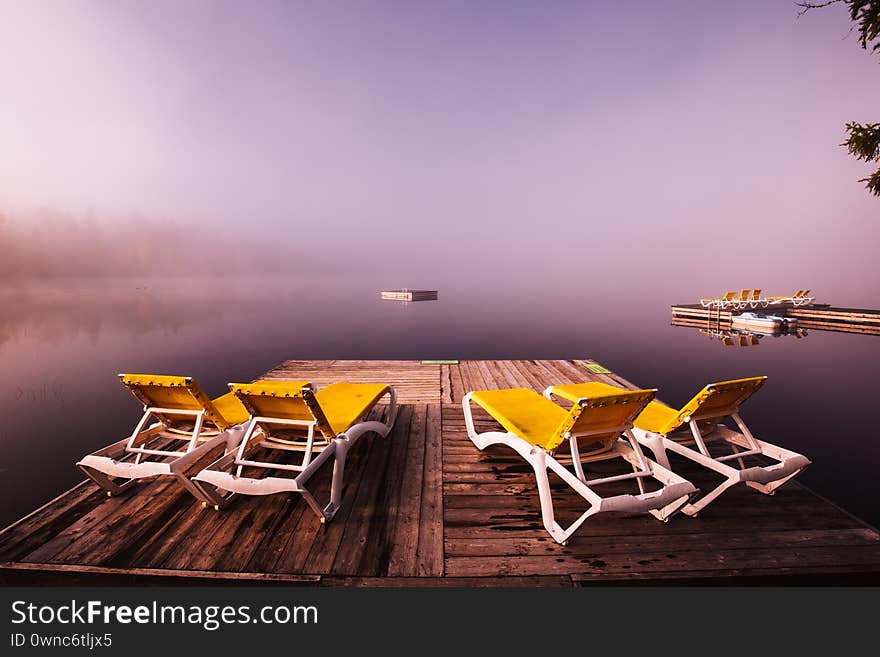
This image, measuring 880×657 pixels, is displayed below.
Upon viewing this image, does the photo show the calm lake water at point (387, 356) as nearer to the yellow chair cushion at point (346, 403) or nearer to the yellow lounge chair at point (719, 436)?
the yellow lounge chair at point (719, 436)

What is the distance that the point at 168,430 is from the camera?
4004 mm

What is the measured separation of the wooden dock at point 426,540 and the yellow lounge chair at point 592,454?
→ 1.07 feet

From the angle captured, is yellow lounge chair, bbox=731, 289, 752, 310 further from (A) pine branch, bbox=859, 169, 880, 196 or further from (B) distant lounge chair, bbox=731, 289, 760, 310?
(A) pine branch, bbox=859, 169, 880, 196

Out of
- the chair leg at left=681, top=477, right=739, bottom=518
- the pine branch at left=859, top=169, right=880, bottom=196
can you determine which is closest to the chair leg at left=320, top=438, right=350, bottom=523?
the chair leg at left=681, top=477, right=739, bottom=518

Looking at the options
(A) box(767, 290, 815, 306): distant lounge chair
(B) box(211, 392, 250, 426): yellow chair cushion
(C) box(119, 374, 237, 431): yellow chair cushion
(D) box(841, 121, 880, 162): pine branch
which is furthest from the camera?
(A) box(767, 290, 815, 306): distant lounge chair

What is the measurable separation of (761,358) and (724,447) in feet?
52.7

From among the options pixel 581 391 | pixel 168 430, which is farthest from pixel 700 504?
pixel 168 430

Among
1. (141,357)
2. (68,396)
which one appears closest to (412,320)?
(141,357)

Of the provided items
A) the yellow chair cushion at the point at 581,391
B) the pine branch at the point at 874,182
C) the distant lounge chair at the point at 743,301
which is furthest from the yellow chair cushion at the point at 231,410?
the distant lounge chair at the point at 743,301

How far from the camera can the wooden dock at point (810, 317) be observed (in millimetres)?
23531

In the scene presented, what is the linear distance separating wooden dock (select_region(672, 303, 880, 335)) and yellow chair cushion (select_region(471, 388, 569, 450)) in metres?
27.5

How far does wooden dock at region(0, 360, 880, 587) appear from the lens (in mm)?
2715

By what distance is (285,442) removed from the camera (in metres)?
3.67

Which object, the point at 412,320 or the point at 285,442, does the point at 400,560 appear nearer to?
the point at 285,442
